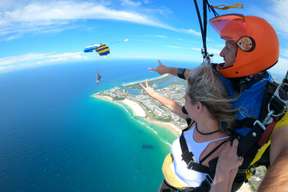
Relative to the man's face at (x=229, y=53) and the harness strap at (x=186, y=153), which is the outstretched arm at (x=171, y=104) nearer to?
the harness strap at (x=186, y=153)

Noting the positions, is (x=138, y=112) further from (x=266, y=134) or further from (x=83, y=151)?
(x=266, y=134)

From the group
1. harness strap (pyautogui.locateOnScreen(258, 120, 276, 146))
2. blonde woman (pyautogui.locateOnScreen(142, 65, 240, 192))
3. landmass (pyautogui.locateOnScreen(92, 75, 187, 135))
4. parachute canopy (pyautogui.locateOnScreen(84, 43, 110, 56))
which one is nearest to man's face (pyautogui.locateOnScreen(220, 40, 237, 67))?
blonde woman (pyautogui.locateOnScreen(142, 65, 240, 192))

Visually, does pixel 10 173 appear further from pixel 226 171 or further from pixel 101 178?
pixel 226 171

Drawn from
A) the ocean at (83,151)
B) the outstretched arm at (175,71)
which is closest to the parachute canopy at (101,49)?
the outstretched arm at (175,71)

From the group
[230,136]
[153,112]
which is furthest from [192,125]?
[153,112]

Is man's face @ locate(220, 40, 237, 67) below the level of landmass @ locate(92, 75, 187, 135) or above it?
above

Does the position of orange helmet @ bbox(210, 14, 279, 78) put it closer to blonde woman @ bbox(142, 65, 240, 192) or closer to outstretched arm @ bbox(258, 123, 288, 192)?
blonde woman @ bbox(142, 65, 240, 192)

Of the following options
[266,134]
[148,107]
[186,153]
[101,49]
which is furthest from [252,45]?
[148,107]
